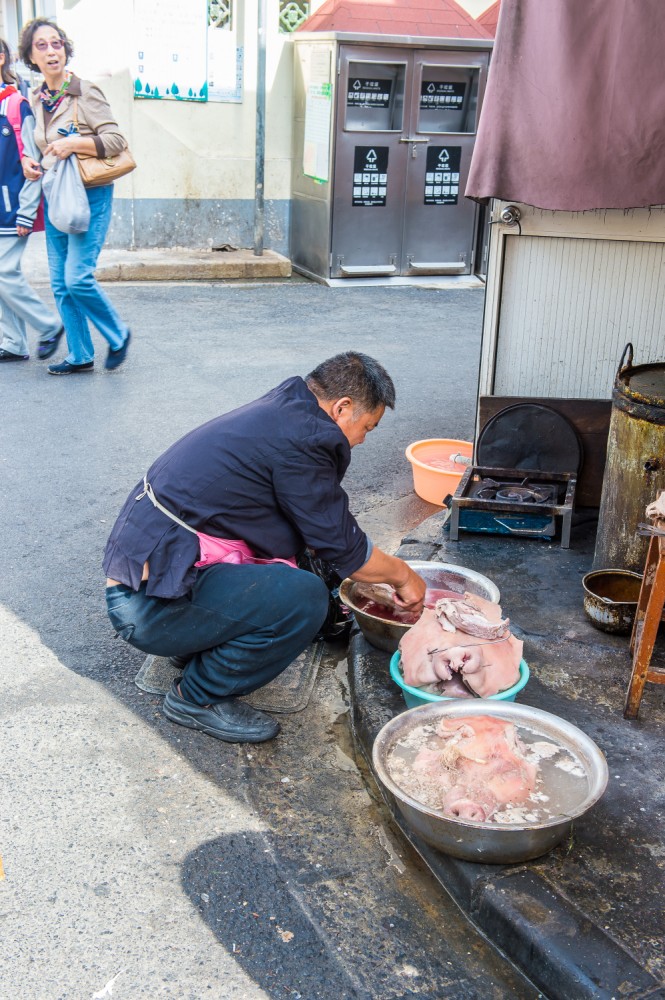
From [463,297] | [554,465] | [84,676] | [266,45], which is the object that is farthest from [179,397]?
[266,45]

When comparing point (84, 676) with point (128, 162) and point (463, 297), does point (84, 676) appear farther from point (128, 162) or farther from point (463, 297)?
point (463, 297)

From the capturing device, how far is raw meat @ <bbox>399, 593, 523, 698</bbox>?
3.52 meters

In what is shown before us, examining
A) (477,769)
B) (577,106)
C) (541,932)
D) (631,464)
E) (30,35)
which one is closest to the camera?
(541,932)

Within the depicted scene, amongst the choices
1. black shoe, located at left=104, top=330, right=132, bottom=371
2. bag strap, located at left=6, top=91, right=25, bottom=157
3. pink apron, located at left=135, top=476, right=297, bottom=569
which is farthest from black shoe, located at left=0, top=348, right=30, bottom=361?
pink apron, located at left=135, top=476, right=297, bottom=569

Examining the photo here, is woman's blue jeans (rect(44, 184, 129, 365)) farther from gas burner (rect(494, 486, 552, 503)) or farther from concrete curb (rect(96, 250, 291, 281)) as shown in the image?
gas burner (rect(494, 486, 552, 503))

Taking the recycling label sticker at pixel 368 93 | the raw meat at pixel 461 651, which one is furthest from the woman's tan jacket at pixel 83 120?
the raw meat at pixel 461 651

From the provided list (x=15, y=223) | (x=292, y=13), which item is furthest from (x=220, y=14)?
(x=15, y=223)

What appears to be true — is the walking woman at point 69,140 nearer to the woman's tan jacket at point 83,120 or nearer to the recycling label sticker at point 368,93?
the woman's tan jacket at point 83,120

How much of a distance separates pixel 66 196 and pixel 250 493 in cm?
496

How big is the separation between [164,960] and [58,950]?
31cm

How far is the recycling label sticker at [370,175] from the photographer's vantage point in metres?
11.9

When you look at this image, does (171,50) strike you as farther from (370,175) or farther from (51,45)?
(51,45)

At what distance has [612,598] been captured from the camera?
4.53 m

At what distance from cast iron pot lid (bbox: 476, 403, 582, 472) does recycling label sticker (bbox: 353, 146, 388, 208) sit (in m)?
7.13
